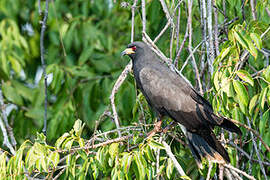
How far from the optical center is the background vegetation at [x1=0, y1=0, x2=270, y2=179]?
9.87ft

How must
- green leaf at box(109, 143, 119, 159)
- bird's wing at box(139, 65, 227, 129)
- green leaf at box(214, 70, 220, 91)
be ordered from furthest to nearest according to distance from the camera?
bird's wing at box(139, 65, 227, 129)
green leaf at box(109, 143, 119, 159)
green leaf at box(214, 70, 220, 91)

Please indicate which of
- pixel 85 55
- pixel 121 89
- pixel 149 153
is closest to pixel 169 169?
pixel 149 153

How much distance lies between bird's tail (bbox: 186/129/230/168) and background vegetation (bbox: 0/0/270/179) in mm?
104

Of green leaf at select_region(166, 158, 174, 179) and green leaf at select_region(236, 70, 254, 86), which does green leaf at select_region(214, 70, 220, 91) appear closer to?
green leaf at select_region(236, 70, 254, 86)

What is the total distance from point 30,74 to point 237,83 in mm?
5959

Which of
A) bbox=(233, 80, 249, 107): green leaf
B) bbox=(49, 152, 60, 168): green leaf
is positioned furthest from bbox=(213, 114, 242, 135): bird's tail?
bbox=(49, 152, 60, 168): green leaf

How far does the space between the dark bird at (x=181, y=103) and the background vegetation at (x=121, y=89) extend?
12cm

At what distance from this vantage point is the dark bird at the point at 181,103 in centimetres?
366

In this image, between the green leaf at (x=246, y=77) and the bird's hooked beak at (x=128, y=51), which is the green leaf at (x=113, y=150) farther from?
the bird's hooked beak at (x=128, y=51)

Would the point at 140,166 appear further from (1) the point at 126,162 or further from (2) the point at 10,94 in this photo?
(2) the point at 10,94

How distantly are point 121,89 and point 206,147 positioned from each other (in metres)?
1.26

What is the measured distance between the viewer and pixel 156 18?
473cm

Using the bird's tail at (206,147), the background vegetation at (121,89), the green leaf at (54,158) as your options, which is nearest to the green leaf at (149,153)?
the background vegetation at (121,89)

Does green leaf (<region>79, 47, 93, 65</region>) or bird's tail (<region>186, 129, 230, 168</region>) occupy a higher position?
green leaf (<region>79, 47, 93, 65</region>)
